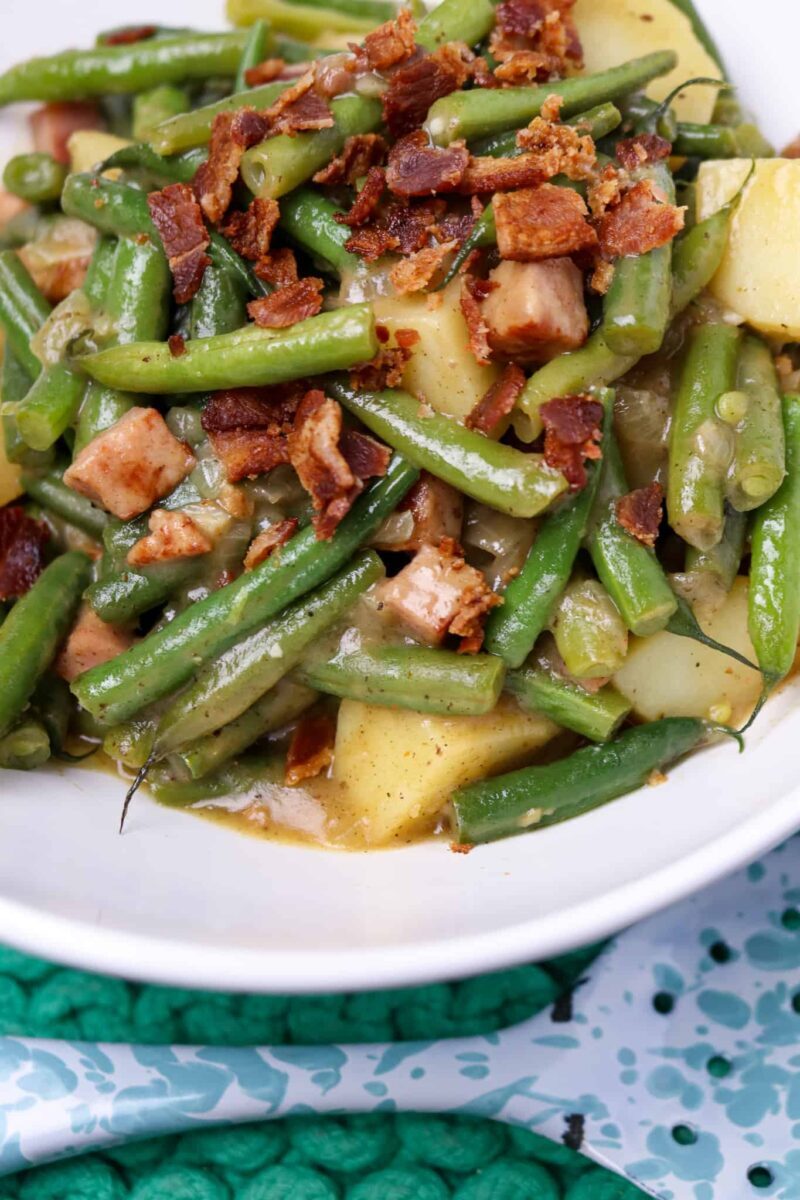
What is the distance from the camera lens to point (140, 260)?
3.83m

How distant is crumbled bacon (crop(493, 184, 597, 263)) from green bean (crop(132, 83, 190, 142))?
1628 mm

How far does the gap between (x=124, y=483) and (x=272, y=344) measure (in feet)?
1.93

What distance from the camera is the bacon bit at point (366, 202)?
3.66 metres

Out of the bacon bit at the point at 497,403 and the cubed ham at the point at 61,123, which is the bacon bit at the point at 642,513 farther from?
the cubed ham at the point at 61,123

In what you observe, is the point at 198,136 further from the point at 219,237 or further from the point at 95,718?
the point at 95,718

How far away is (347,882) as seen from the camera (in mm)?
3580

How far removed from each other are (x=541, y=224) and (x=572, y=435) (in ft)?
1.95

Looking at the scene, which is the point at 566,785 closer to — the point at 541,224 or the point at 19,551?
the point at 541,224

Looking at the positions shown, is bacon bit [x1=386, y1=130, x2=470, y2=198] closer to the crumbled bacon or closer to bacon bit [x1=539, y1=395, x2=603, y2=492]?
the crumbled bacon

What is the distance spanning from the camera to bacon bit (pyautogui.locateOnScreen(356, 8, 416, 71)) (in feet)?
12.4

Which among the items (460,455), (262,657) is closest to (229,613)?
(262,657)

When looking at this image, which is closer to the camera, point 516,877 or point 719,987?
point 516,877

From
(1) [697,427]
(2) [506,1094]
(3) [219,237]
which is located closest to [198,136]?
(3) [219,237]

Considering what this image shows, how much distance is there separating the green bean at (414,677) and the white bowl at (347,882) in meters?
0.45
